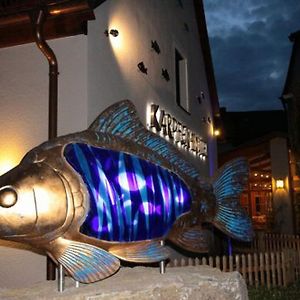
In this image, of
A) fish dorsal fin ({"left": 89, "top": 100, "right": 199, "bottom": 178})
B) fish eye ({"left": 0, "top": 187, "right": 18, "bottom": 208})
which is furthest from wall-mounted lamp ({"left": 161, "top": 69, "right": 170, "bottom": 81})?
fish eye ({"left": 0, "top": 187, "right": 18, "bottom": 208})

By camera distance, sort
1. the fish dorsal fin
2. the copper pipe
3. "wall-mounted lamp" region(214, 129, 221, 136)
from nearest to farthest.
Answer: the fish dorsal fin → the copper pipe → "wall-mounted lamp" region(214, 129, 221, 136)

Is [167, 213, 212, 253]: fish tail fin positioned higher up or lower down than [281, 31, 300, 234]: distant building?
lower down

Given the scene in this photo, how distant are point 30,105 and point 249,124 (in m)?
25.0

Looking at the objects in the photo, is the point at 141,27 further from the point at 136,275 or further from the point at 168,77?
the point at 136,275

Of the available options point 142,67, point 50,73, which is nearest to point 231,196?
point 50,73

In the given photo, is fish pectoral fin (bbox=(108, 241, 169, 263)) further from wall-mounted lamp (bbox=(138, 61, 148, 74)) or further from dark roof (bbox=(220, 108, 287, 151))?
dark roof (bbox=(220, 108, 287, 151))

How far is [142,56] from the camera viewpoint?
8.00m

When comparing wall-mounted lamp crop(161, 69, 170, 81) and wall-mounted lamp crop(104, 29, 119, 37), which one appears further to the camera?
wall-mounted lamp crop(161, 69, 170, 81)

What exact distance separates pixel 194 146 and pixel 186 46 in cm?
302

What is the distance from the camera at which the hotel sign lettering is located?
8.09m

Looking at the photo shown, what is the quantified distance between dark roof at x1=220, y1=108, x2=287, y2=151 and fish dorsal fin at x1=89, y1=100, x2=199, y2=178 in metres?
23.6

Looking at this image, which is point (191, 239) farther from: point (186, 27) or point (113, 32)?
point (186, 27)

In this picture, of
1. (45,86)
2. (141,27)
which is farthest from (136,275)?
(141,27)

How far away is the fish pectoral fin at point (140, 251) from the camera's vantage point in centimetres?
287
